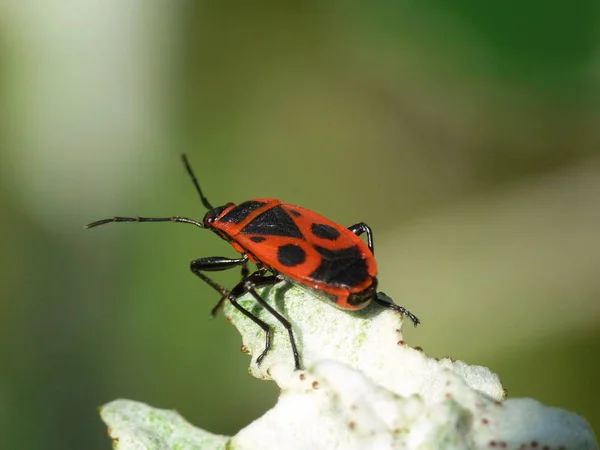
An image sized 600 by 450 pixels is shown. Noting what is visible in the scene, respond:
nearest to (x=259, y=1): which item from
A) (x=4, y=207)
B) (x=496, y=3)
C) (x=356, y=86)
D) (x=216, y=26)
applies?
(x=216, y=26)

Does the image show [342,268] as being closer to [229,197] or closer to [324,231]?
[324,231]

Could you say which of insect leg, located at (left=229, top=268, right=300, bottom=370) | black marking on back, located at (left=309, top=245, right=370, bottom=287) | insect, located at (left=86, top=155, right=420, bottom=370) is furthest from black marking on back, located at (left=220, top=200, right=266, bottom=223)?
black marking on back, located at (left=309, top=245, right=370, bottom=287)

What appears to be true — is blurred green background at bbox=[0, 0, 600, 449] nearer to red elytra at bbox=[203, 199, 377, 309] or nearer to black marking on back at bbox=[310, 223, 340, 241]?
red elytra at bbox=[203, 199, 377, 309]

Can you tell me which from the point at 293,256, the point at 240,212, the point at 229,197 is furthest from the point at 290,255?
the point at 229,197

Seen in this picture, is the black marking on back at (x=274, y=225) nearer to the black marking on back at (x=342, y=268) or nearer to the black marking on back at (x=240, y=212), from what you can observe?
the black marking on back at (x=240, y=212)

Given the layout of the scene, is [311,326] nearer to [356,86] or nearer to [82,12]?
[82,12]

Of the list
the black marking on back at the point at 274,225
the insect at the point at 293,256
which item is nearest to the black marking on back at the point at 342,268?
the insect at the point at 293,256
